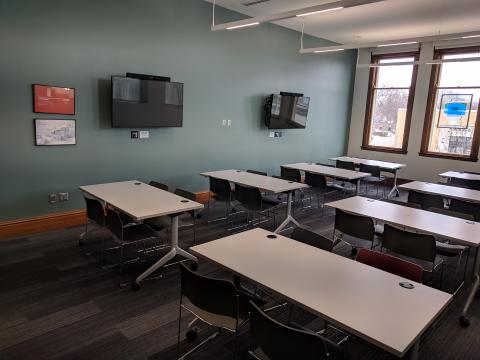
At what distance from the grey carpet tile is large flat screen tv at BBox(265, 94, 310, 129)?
4.97m

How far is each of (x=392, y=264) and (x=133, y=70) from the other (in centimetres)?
427

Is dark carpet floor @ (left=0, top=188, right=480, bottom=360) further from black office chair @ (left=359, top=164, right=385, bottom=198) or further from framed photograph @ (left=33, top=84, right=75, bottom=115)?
black office chair @ (left=359, top=164, right=385, bottom=198)

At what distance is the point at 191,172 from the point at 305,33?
4.04 meters

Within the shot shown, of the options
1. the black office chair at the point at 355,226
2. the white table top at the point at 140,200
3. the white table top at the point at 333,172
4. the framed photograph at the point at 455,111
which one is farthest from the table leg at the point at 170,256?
the framed photograph at the point at 455,111

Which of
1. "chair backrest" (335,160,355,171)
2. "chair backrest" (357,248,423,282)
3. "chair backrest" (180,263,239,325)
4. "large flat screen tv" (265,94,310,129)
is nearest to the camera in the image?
"chair backrest" (180,263,239,325)

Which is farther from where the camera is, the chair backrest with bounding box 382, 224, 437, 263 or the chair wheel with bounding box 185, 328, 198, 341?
the chair backrest with bounding box 382, 224, 437, 263

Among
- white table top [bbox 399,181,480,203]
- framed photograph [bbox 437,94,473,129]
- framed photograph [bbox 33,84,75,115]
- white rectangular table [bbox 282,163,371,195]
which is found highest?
framed photograph [bbox 437,94,473,129]

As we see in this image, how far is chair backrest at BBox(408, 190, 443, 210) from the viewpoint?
4578 millimetres

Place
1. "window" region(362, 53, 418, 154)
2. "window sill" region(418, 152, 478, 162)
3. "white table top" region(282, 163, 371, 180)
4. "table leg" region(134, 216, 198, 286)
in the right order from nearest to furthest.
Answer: "table leg" region(134, 216, 198, 286)
"white table top" region(282, 163, 371, 180)
"window sill" region(418, 152, 478, 162)
"window" region(362, 53, 418, 154)

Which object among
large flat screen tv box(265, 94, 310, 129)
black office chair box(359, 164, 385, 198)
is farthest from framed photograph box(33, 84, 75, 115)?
black office chair box(359, 164, 385, 198)

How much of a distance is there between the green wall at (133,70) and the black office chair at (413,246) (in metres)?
3.66

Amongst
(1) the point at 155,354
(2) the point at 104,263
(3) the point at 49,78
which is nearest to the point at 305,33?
(3) the point at 49,78

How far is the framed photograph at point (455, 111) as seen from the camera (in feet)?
25.3

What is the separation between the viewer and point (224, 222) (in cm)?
538
